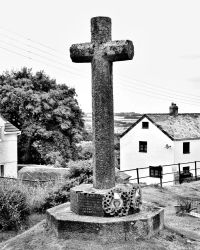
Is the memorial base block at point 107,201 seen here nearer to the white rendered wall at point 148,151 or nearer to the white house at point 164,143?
the white house at point 164,143

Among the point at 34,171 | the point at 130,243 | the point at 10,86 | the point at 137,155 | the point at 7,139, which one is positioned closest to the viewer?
the point at 130,243

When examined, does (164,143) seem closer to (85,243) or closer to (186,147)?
(186,147)

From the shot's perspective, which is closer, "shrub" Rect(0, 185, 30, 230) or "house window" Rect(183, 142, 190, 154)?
"shrub" Rect(0, 185, 30, 230)

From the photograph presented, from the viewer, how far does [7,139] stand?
27672 mm

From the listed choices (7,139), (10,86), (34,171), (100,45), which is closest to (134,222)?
(100,45)

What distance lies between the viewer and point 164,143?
35.9m

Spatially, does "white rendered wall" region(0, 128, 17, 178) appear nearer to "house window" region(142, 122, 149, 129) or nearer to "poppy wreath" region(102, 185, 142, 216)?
"house window" region(142, 122, 149, 129)

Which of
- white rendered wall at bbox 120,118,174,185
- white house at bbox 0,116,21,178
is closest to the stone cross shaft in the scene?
white house at bbox 0,116,21,178

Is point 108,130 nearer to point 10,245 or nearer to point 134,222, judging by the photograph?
point 134,222

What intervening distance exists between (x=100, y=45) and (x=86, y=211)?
110 inches

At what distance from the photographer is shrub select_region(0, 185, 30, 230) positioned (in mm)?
9031

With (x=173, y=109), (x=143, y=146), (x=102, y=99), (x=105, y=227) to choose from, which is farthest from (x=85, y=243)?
(x=143, y=146)

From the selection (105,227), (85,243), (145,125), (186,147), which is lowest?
(85,243)

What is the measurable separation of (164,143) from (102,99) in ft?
99.9
